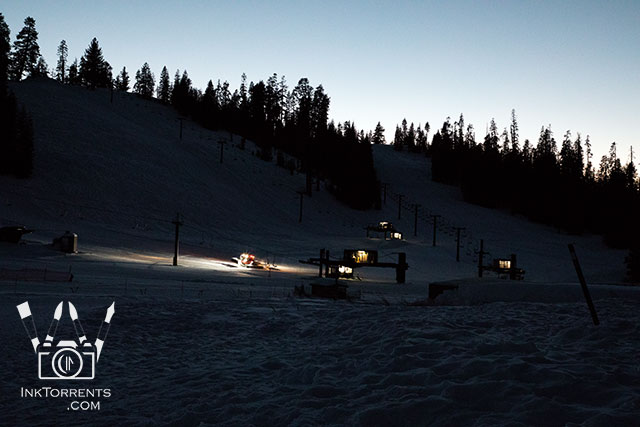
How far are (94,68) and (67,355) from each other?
152m

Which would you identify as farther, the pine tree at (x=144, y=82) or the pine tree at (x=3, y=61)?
the pine tree at (x=144, y=82)

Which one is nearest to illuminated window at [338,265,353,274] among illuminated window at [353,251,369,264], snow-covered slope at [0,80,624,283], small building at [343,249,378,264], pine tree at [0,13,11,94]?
small building at [343,249,378,264]

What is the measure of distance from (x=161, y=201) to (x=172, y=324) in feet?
196

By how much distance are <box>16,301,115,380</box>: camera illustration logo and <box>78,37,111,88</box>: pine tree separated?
14797 cm

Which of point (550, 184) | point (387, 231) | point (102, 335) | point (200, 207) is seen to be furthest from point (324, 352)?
point (550, 184)

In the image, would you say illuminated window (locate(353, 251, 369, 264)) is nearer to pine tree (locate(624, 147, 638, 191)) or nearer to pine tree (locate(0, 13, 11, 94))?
pine tree (locate(0, 13, 11, 94))

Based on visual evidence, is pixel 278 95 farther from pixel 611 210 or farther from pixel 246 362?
pixel 246 362

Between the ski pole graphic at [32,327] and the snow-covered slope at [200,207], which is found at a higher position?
the snow-covered slope at [200,207]

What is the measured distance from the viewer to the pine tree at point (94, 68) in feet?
448

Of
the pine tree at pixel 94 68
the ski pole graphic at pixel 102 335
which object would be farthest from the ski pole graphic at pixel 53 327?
the pine tree at pixel 94 68

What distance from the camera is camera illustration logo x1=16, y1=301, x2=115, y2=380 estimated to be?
321 inches

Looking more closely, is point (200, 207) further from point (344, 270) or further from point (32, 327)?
point (32, 327)

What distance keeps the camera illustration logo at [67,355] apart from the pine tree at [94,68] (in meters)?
148

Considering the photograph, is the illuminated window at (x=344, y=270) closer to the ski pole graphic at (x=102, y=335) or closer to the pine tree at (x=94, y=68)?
the ski pole graphic at (x=102, y=335)
